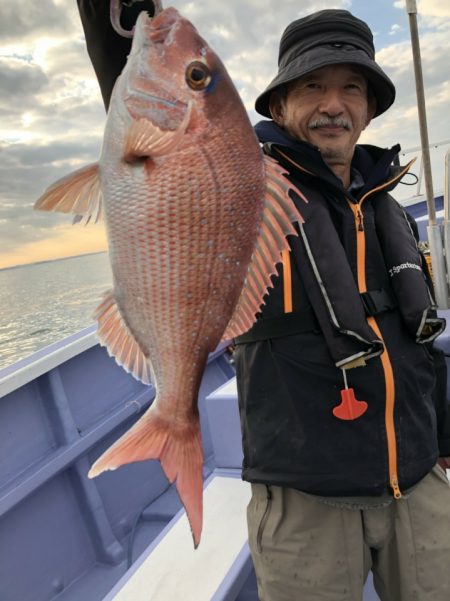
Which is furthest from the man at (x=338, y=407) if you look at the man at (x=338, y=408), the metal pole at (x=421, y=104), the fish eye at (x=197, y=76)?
the metal pole at (x=421, y=104)

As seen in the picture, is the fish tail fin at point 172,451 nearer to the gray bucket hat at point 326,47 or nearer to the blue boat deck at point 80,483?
the blue boat deck at point 80,483

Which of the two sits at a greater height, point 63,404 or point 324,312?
point 324,312

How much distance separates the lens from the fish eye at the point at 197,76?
3.72ft

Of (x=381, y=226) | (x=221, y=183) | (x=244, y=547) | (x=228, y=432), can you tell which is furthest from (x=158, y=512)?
(x=221, y=183)

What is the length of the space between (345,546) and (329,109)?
5.82 ft

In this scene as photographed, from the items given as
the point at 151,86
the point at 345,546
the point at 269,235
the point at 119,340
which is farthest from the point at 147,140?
the point at 345,546

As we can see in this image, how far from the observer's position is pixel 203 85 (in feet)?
3.75

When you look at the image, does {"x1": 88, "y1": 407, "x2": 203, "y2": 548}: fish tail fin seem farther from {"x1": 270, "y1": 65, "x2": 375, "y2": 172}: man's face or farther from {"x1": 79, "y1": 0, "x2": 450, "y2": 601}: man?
{"x1": 270, "y1": 65, "x2": 375, "y2": 172}: man's face

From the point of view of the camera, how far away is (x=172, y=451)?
120 cm

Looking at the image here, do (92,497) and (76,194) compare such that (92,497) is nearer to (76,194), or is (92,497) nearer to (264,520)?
(264,520)

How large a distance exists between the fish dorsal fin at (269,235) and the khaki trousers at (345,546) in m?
0.95

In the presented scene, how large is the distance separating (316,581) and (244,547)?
426 millimetres

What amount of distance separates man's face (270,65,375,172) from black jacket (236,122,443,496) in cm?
18

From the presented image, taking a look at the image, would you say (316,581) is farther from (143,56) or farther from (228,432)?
(143,56)
